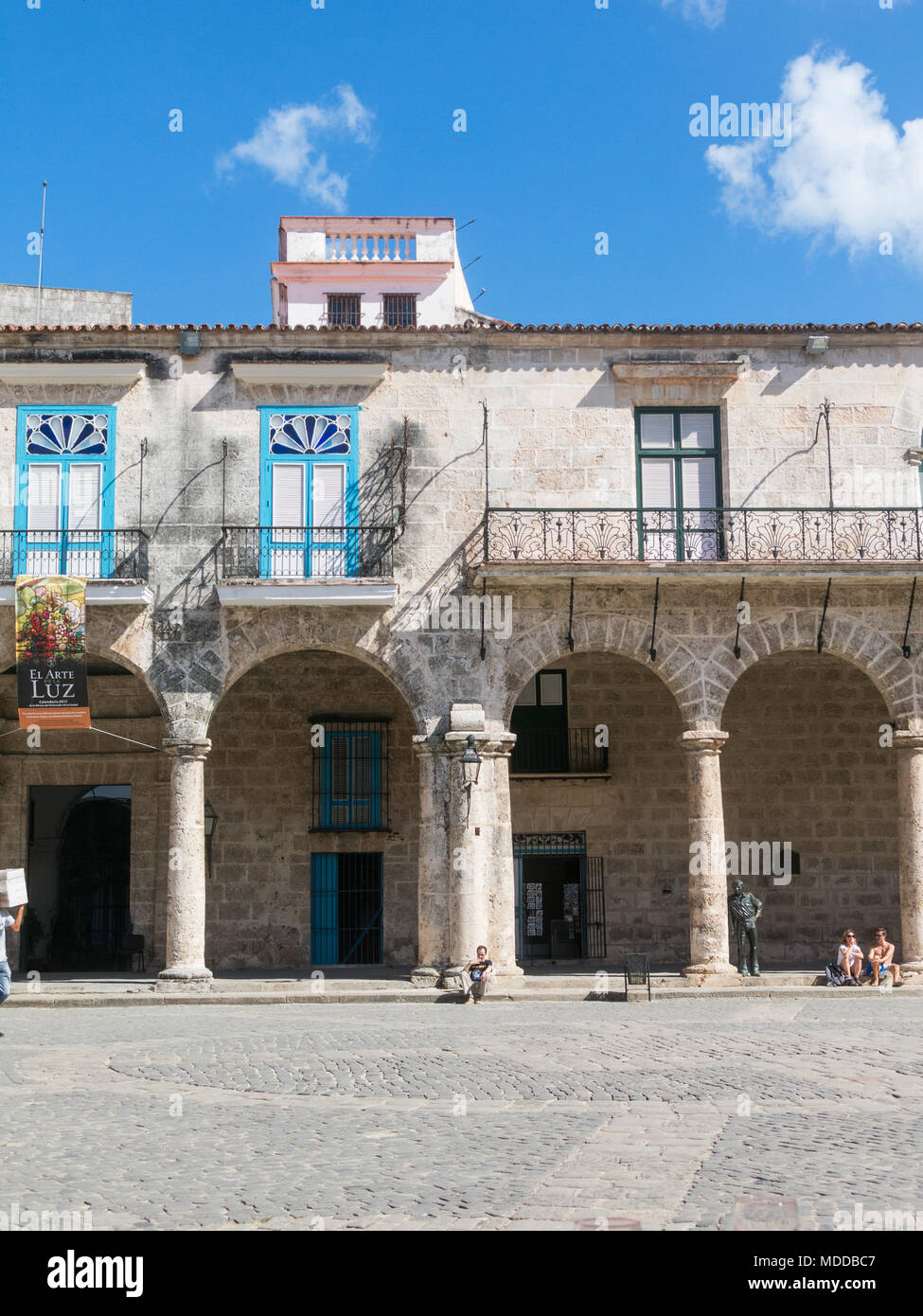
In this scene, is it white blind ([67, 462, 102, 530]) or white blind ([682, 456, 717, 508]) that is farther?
white blind ([682, 456, 717, 508])

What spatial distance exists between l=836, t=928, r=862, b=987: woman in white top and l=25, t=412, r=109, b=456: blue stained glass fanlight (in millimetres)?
11631

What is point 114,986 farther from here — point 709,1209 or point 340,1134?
point 709,1209

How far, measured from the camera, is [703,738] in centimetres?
1869

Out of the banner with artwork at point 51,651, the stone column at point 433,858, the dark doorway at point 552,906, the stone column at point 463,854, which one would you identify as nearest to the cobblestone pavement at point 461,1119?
the stone column at point 463,854

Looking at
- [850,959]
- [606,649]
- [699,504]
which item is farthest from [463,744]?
[850,959]

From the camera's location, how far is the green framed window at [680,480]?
19.3 m

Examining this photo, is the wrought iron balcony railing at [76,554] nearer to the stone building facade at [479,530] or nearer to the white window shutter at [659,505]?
the stone building facade at [479,530]

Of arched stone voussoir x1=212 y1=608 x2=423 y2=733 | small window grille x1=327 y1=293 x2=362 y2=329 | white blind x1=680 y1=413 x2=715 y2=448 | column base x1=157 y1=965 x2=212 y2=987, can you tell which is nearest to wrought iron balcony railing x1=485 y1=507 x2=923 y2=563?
white blind x1=680 y1=413 x2=715 y2=448

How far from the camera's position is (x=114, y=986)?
1872 centimetres

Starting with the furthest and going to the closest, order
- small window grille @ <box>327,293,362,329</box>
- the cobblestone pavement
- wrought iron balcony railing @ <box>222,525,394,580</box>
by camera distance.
→ small window grille @ <box>327,293,362,329</box>
wrought iron balcony railing @ <box>222,525,394,580</box>
the cobblestone pavement

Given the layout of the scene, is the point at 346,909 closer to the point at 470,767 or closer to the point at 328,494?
the point at 470,767

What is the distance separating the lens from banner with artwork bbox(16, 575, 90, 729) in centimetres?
1844

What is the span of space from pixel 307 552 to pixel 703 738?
5784mm

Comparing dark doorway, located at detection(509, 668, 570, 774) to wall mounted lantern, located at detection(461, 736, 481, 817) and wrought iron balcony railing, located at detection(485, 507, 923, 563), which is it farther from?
wrought iron balcony railing, located at detection(485, 507, 923, 563)
